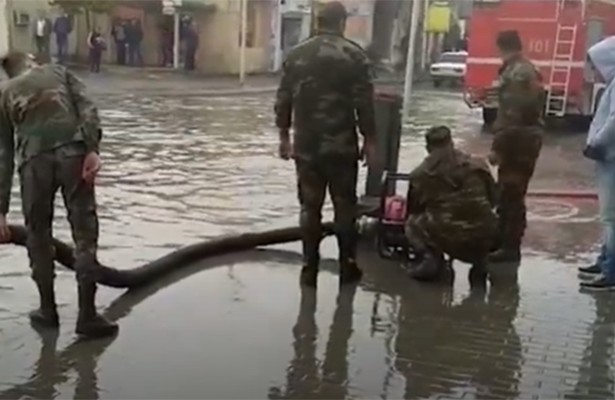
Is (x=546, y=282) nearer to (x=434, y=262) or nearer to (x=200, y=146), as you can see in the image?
(x=434, y=262)

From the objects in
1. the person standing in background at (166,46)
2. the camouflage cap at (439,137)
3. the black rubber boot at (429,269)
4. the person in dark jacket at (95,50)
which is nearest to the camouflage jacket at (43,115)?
the camouflage cap at (439,137)

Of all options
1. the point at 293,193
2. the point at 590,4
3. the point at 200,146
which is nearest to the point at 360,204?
the point at 293,193

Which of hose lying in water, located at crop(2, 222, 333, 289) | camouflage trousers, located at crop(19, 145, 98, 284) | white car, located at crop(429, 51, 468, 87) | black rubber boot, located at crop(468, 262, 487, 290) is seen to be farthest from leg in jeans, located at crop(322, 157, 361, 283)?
white car, located at crop(429, 51, 468, 87)

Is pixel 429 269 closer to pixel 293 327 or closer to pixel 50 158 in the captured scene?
pixel 293 327

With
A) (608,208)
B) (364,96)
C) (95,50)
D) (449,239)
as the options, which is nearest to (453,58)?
(95,50)

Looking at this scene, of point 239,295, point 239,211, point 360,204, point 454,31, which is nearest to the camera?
point 239,295

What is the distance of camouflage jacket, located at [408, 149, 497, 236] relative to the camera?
→ 7.07 m

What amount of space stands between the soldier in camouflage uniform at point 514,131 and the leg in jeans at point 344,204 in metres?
1.40

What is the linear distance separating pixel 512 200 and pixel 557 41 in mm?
13311

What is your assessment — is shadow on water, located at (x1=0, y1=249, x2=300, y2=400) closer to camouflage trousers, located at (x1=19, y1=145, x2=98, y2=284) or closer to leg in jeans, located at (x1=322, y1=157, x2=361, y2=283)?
camouflage trousers, located at (x1=19, y1=145, x2=98, y2=284)

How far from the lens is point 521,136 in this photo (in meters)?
7.69

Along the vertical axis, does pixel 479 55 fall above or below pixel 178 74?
above

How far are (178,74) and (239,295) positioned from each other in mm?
29822

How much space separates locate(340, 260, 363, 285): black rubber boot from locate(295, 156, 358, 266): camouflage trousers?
0.12 meters
